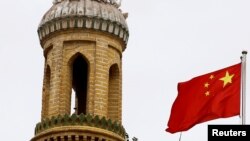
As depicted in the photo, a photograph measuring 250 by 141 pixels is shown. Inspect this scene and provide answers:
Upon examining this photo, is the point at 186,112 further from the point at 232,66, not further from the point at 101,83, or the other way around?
the point at 101,83

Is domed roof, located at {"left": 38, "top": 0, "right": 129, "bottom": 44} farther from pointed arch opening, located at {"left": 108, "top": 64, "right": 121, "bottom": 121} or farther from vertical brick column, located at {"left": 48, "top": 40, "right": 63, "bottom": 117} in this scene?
pointed arch opening, located at {"left": 108, "top": 64, "right": 121, "bottom": 121}

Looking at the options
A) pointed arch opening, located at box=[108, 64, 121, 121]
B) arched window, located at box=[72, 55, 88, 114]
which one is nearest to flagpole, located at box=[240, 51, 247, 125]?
pointed arch opening, located at box=[108, 64, 121, 121]

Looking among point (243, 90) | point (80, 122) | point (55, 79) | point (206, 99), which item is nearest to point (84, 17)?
point (55, 79)

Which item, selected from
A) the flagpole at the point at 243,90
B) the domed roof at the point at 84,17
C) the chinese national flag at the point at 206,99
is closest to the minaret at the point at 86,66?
the domed roof at the point at 84,17

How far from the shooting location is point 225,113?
112ft

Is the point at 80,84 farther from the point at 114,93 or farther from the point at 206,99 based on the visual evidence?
the point at 206,99

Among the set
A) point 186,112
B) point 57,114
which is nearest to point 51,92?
point 57,114

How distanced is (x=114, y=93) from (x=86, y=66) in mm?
2650

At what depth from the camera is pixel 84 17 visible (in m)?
49.2

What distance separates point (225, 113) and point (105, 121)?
1410cm

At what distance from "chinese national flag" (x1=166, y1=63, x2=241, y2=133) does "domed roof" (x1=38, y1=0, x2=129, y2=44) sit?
47.8ft

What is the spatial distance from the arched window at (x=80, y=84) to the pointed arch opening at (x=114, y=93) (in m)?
1.75

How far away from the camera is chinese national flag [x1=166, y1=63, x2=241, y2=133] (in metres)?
34.3

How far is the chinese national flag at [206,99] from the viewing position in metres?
34.3
